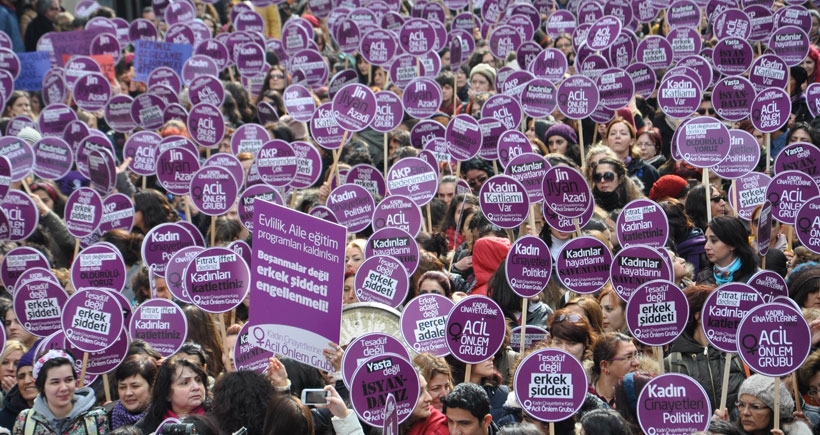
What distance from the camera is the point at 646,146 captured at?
45.2ft

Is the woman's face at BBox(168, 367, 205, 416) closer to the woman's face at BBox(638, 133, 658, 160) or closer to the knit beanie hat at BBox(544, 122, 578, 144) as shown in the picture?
the knit beanie hat at BBox(544, 122, 578, 144)

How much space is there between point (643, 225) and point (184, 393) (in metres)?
3.85

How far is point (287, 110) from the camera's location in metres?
15.5

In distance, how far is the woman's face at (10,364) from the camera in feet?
30.9

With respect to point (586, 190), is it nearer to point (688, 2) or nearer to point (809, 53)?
point (809, 53)

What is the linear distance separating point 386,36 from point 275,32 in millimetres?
4496

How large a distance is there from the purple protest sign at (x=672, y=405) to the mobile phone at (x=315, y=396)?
1635mm

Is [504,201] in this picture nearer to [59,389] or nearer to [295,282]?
[295,282]

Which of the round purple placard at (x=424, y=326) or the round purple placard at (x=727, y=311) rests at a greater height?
the round purple placard at (x=727, y=311)

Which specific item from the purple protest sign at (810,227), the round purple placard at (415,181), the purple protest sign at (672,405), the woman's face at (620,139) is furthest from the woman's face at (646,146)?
the purple protest sign at (672,405)

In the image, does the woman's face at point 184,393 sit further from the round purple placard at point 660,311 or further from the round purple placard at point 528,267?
the round purple placard at point 660,311

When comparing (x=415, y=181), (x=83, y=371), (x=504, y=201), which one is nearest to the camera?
(x=83, y=371)

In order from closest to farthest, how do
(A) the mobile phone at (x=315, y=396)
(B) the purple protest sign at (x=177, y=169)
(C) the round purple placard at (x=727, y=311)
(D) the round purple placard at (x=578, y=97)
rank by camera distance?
(A) the mobile phone at (x=315, y=396), (C) the round purple placard at (x=727, y=311), (B) the purple protest sign at (x=177, y=169), (D) the round purple placard at (x=578, y=97)

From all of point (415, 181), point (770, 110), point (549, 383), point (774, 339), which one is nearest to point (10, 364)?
point (549, 383)
